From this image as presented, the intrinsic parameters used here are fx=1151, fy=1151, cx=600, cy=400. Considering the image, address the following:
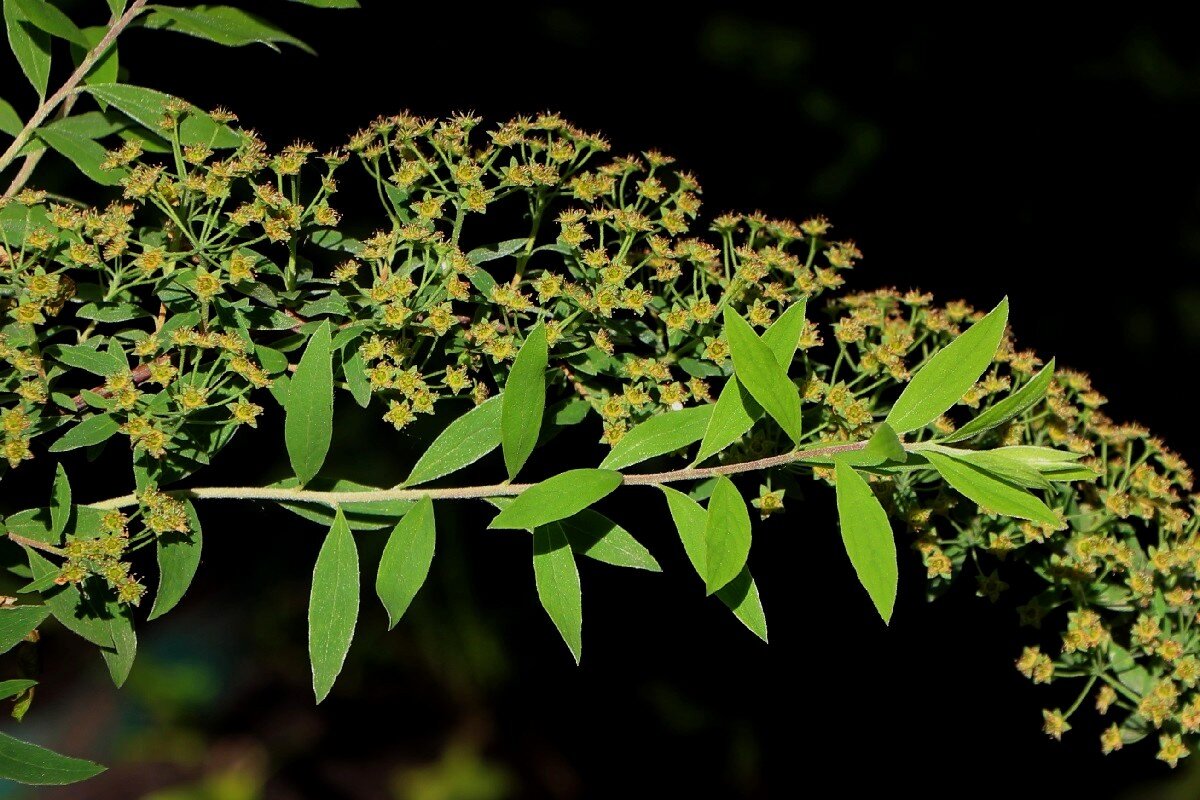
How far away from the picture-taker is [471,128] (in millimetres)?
991

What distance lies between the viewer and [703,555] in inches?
33.1

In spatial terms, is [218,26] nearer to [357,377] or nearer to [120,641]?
[357,377]

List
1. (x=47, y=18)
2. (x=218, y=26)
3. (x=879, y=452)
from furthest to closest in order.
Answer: (x=218, y=26) → (x=47, y=18) → (x=879, y=452)

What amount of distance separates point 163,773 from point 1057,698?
2.48 m

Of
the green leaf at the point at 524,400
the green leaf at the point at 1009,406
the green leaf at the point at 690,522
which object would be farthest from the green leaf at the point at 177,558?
the green leaf at the point at 1009,406

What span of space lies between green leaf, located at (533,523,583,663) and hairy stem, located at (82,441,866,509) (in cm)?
5

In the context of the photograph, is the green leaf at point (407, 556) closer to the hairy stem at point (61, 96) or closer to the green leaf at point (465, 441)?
the green leaf at point (465, 441)

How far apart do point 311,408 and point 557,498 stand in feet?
0.71

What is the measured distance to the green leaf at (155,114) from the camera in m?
0.98

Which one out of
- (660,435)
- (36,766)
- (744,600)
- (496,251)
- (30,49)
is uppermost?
(30,49)

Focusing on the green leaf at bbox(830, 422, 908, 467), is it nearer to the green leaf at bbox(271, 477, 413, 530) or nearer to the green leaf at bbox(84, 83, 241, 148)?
the green leaf at bbox(271, 477, 413, 530)

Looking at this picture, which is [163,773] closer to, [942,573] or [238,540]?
[238,540]

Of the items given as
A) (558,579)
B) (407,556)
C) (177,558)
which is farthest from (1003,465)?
(177,558)

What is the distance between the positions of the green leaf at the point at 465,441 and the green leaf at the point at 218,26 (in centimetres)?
41
